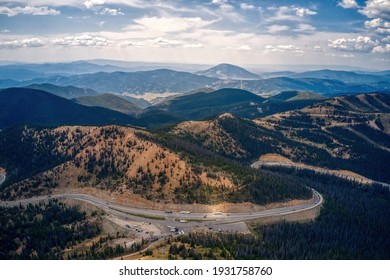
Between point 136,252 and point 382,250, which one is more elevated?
point 136,252

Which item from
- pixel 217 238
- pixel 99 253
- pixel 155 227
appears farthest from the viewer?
pixel 155 227

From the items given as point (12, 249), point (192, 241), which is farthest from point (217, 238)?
point (12, 249)

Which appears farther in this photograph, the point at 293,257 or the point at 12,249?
the point at 12,249

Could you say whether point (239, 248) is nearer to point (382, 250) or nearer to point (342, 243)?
point (342, 243)

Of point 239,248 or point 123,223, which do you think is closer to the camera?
point 239,248

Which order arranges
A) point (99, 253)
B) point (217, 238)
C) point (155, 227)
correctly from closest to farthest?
1. point (99, 253)
2. point (217, 238)
3. point (155, 227)

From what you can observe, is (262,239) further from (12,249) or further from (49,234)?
(12,249)

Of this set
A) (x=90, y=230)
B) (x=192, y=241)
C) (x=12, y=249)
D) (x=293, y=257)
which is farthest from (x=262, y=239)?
(x=12, y=249)

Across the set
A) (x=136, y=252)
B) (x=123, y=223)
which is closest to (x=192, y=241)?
(x=136, y=252)
